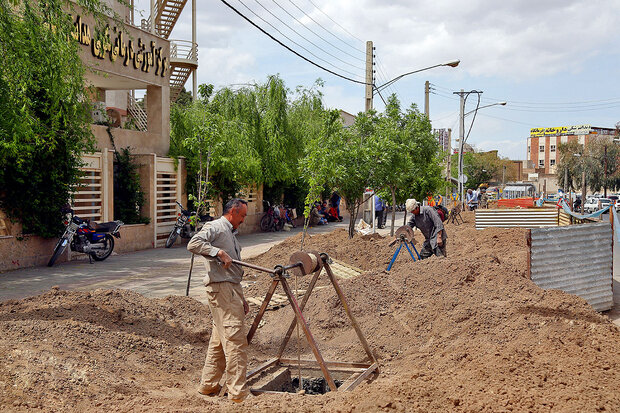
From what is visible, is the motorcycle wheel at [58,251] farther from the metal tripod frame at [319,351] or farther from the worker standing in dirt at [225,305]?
the worker standing in dirt at [225,305]

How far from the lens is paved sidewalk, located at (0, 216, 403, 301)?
10516 mm

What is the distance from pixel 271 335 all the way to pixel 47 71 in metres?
6.29

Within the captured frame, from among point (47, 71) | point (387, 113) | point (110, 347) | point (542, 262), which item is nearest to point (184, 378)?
point (110, 347)

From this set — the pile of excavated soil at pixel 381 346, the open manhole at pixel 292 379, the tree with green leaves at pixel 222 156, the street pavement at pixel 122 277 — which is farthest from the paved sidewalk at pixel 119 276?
the open manhole at pixel 292 379

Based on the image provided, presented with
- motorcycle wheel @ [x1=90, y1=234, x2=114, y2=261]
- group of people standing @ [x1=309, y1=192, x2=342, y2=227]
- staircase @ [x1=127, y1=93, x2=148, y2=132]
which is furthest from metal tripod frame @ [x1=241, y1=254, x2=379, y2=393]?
group of people standing @ [x1=309, y1=192, x2=342, y2=227]

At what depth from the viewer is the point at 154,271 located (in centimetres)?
1302

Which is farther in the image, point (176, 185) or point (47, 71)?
point (176, 185)

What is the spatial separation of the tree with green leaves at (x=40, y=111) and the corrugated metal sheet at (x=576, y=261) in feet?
26.1

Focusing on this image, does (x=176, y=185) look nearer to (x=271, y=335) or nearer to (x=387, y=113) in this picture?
(x=387, y=113)

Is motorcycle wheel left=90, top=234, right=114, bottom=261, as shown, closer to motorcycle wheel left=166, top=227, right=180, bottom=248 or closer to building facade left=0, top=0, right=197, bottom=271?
building facade left=0, top=0, right=197, bottom=271

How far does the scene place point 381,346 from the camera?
7004mm

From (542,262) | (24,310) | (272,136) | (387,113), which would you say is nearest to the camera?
(24,310)

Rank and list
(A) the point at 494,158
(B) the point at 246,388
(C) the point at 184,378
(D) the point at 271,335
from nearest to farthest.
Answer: (B) the point at 246,388 → (C) the point at 184,378 → (D) the point at 271,335 → (A) the point at 494,158

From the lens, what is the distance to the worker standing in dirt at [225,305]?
5.20 meters
